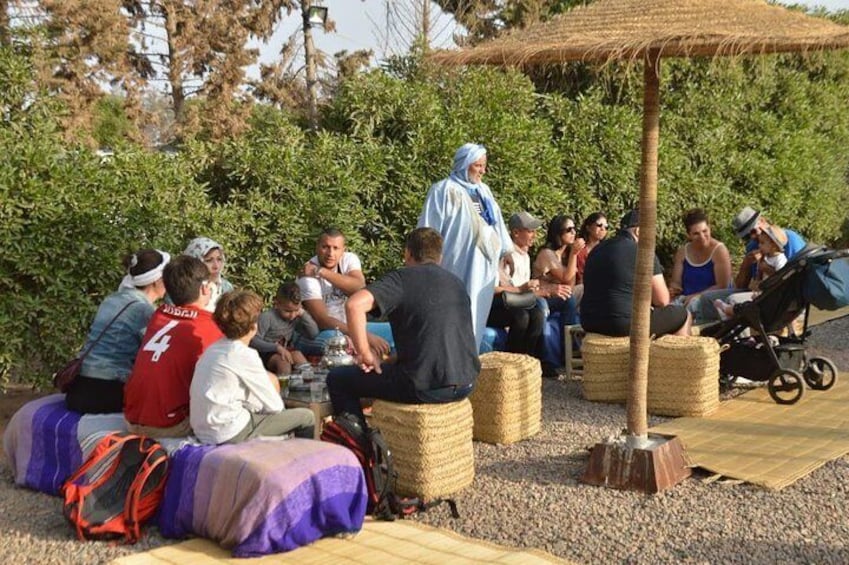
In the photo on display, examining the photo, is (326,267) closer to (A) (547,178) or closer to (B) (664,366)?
(B) (664,366)

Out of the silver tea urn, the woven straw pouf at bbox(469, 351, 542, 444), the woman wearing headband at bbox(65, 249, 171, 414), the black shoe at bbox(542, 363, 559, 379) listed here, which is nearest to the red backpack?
the woman wearing headband at bbox(65, 249, 171, 414)

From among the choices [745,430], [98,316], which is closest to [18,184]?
[98,316]

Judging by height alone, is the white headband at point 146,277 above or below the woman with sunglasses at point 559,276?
above

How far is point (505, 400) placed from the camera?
5.87 meters

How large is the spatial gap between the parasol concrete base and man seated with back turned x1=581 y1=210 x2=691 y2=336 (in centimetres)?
186

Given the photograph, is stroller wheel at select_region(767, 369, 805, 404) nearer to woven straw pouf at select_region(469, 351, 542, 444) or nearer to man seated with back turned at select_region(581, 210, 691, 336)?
man seated with back turned at select_region(581, 210, 691, 336)

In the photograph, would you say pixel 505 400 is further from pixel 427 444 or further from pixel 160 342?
pixel 160 342

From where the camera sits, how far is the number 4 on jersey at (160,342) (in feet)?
15.3

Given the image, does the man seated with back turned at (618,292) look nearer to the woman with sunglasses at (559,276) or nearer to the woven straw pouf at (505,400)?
the woman with sunglasses at (559,276)

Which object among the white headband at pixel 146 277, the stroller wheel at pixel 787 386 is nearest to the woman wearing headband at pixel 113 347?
the white headband at pixel 146 277

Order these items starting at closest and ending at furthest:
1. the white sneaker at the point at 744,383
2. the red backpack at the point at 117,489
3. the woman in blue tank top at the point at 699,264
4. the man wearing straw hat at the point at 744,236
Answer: the red backpack at the point at 117,489 → the white sneaker at the point at 744,383 → the man wearing straw hat at the point at 744,236 → the woman in blue tank top at the point at 699,264

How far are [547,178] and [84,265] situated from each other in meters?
5.04

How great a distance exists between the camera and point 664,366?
666 cm

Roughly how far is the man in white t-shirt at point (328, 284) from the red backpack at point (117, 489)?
2.18 m
